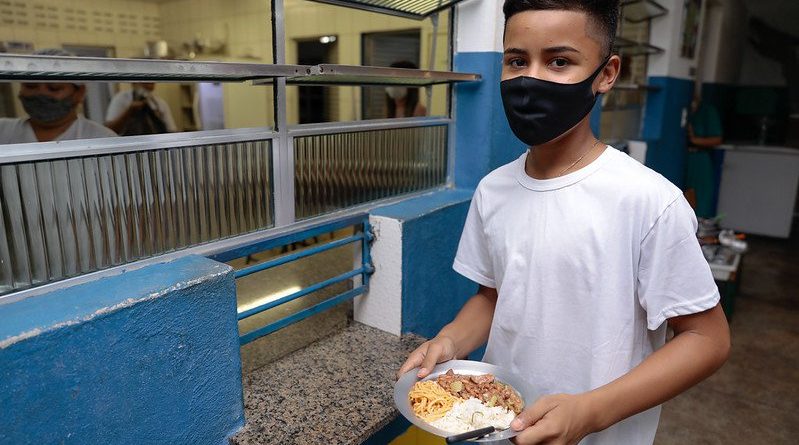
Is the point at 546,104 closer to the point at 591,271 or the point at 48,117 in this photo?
the point at 591,271

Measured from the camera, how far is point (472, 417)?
121cm

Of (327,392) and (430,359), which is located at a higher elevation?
(430,359)

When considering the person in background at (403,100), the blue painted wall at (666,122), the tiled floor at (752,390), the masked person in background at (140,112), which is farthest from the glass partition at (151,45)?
the blue painted wall at (666,122)

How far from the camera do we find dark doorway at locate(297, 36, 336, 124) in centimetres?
623

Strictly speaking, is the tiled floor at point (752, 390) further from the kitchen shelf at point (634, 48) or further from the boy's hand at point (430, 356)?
the kitchen shelf at point (634, 48)

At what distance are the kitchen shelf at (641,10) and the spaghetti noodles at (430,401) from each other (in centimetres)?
344

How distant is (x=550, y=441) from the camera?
1.03 m

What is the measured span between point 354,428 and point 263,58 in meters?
5.50

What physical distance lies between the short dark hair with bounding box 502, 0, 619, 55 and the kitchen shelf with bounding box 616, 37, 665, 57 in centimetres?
294

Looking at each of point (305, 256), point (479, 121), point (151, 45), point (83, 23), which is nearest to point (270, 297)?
point (305, 256)

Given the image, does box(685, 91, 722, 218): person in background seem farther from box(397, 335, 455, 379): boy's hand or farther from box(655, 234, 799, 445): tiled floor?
box(397, 335, 455, 379): boy's hand

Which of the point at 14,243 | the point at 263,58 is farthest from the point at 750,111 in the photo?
the point at 14,243

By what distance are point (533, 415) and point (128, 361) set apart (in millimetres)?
866

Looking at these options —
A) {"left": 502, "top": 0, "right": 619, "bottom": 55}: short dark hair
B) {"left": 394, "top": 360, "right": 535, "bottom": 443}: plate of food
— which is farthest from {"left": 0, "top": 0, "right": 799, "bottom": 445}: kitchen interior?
{"left": 502, "top": 0, "right": 619, "bottom": 55}: short dark hair
